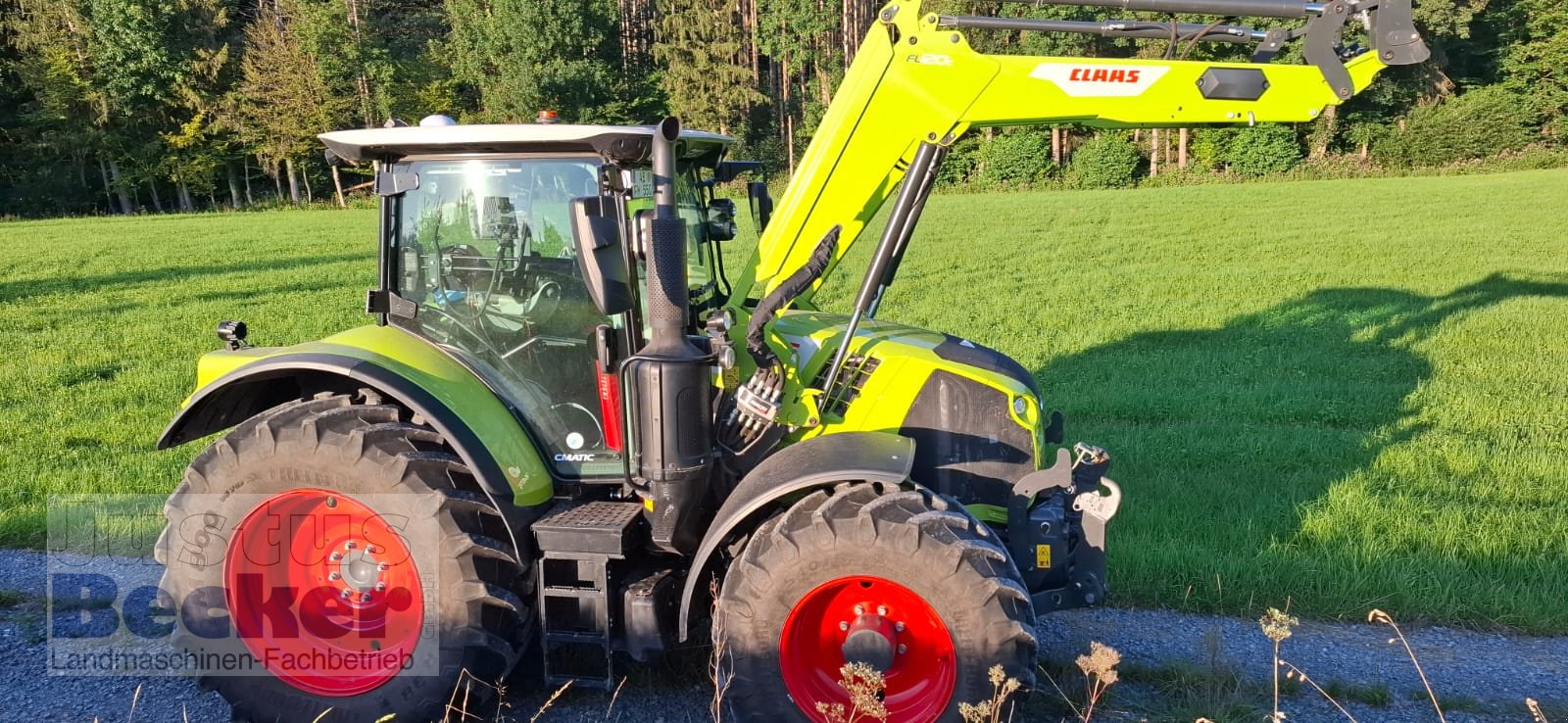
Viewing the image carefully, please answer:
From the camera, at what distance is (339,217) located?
3738cm

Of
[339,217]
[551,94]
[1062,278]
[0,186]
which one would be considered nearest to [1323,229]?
[1062,278]

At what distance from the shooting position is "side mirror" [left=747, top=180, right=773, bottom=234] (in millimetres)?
5129

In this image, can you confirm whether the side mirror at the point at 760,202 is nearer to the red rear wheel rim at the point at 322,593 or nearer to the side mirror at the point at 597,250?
the side mirror at the point at 597,250

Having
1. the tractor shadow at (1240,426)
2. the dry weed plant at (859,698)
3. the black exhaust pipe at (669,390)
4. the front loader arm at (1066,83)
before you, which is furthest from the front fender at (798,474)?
the tractor shadow at (1240,426)

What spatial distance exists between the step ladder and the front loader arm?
174cm

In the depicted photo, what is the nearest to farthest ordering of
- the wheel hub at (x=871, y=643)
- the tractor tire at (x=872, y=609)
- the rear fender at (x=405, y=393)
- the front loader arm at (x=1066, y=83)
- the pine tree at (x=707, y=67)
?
1. the tractor tire at (x=872, y=609)
2. the wheel hub at (x=871, y=643)
3. the front loader arm at (x=1066, y=83)
4. the rear fender at (x=405, y=393)
5. the pine tree at (x=707, y=67)

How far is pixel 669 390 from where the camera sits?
380 centimetres

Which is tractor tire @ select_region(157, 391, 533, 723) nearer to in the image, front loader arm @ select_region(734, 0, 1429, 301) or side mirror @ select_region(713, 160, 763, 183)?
side mirror @ select_region(713, 160, 763, 183)

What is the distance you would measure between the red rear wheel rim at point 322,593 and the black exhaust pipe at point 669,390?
3.36 ft

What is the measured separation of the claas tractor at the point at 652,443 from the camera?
3.61 m

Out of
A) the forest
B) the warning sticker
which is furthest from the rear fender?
the forest

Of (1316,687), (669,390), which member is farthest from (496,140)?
(1316,687)

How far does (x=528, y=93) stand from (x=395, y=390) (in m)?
49.0

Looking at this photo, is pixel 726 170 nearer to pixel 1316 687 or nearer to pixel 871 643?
pixel 871 643
